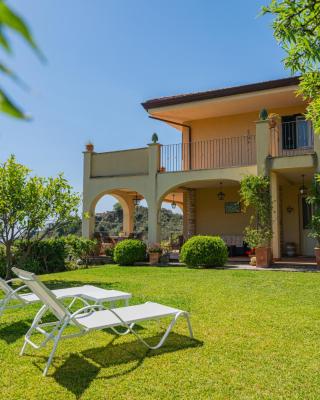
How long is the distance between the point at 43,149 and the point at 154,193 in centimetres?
1348

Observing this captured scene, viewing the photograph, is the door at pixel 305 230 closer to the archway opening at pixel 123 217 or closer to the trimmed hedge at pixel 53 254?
the archway opening at pixel 123 217

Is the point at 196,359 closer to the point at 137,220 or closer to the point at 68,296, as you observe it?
the point at 68,296

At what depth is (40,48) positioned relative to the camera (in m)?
0.57

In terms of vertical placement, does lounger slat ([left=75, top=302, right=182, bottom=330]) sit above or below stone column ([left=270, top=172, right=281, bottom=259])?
below

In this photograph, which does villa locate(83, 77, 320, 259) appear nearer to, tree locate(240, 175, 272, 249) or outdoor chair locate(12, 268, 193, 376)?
tree locate(240, 175, 272, 249)

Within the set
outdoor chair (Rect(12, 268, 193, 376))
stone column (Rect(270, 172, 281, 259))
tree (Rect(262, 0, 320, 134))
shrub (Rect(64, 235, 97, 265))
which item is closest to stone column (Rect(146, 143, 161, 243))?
shrub (Rect(64, 235, 97, 265))

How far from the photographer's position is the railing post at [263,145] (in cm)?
1379

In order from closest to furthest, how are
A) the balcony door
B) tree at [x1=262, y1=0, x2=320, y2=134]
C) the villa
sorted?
tree at [x1=262, y1=0, x2=320, y2=134]
the villa
the balcony door

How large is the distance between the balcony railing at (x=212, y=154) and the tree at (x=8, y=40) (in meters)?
15.5

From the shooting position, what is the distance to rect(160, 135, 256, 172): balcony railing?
16480 millimetres

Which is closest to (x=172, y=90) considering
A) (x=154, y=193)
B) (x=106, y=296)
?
(x=154, y=193)

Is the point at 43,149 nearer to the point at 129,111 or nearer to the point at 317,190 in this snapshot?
the point at 317,190

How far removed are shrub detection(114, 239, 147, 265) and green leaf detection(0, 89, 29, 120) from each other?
14.5 meters

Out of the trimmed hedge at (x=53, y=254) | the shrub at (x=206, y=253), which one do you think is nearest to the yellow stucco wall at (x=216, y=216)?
the shrub at (x=206, y=253)
